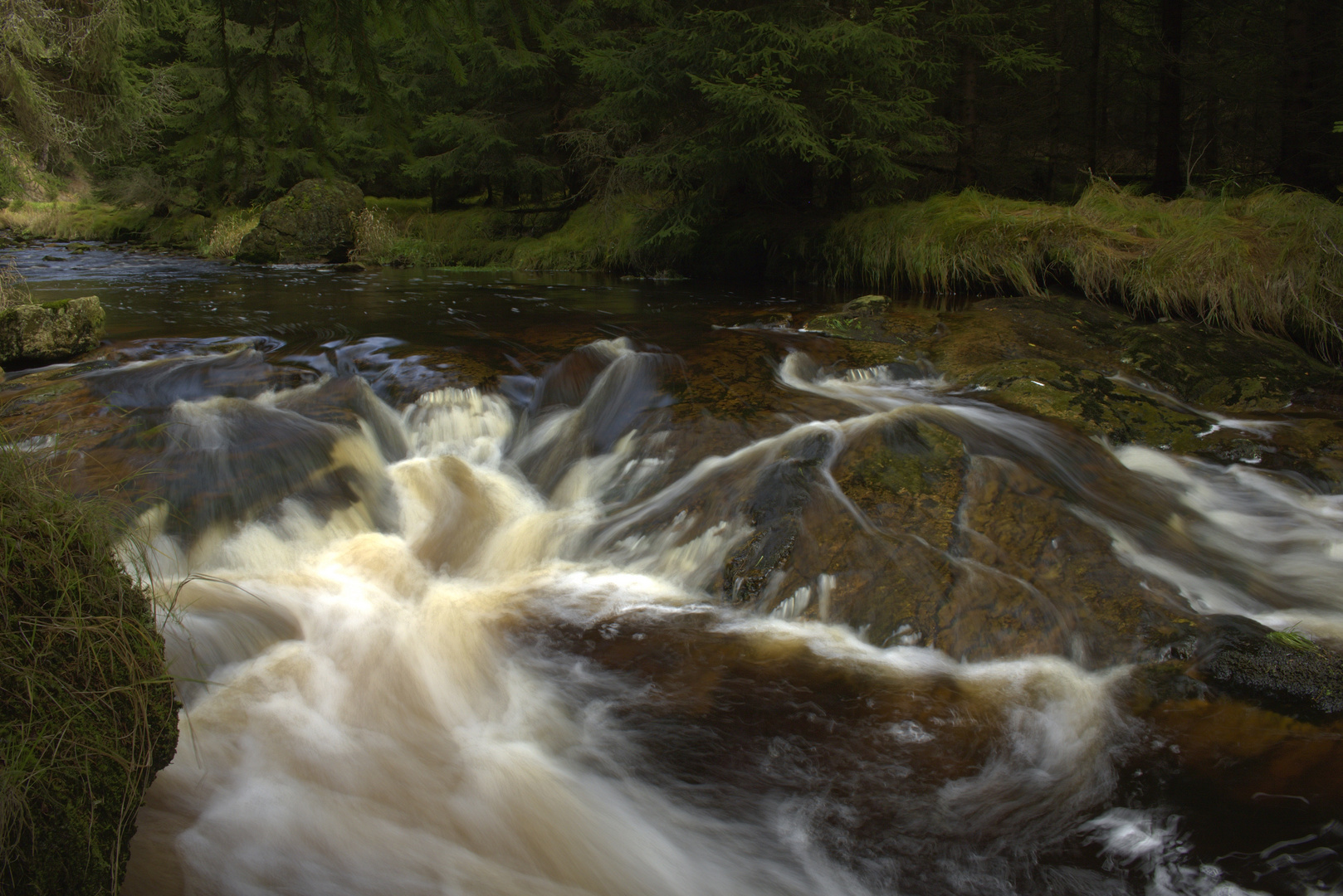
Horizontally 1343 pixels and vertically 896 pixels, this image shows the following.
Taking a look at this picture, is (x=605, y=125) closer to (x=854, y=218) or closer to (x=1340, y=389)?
(x=854, y=218)

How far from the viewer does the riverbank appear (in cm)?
695

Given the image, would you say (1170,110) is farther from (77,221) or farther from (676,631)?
(77,221)

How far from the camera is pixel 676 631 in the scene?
12.6 feet

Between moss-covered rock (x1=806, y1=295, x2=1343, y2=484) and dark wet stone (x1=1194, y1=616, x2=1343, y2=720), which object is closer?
dark wet stone (x1=1194, y1=616, x2=1343, y2=720)

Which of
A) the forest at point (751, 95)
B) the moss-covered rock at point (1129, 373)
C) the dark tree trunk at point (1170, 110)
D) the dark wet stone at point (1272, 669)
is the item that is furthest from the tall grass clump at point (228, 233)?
the dark wet stone at point (1272, 669)

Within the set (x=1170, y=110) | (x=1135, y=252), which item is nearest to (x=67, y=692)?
(x=1135, y=252)

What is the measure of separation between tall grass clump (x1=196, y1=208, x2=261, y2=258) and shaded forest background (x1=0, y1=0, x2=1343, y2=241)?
285cm

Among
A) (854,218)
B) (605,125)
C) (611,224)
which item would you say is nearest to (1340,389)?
(854,218)

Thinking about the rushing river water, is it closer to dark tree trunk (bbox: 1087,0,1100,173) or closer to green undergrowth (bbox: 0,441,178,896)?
green undergrowth (bbox: 0,441,178,896)

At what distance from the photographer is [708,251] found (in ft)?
40.8

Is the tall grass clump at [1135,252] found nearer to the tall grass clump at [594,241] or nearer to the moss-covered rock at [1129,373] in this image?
the moss-covered rock at [1129,373]

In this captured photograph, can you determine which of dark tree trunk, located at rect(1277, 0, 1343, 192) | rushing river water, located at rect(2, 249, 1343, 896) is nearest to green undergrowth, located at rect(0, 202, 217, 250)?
rushing river water, located at rect(2, 249, 1343, 896)

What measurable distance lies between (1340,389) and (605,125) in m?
12.3

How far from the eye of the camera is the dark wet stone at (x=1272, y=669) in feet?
10.1
